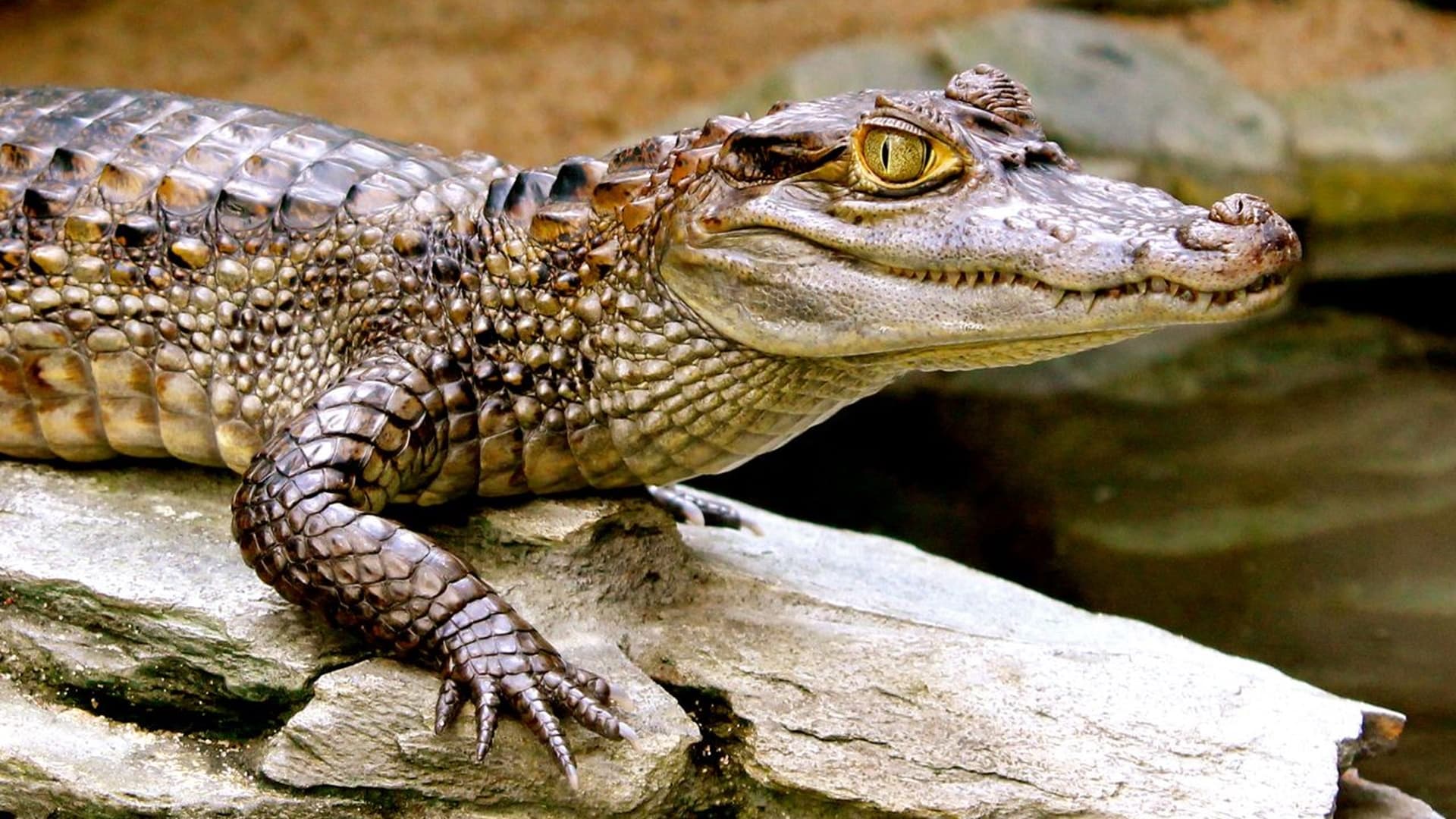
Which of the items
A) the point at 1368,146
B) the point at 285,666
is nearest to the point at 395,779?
the point at 285,666

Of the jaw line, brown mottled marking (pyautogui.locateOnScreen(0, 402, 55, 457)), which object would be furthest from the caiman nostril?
brown mottled marking (pyautogui.locateOnScreen(0, 402, 55, 457))

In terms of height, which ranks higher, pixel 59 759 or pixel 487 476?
pixel 487 476

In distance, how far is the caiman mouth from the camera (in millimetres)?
2965

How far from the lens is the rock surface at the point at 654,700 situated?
3160 mm

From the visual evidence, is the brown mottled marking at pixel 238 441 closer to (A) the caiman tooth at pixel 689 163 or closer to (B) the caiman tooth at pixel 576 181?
(B) the caiman tooth at pixel 576 181

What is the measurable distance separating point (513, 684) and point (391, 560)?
0.38 meters

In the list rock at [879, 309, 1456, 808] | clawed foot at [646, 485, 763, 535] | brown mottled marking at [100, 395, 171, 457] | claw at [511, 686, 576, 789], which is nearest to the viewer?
claw at [511, 686, 576, 789]

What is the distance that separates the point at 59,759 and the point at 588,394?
4.52 feet

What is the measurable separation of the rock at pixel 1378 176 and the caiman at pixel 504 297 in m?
7.38

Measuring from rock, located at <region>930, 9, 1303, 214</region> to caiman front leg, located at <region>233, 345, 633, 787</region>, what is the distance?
673 centimetres

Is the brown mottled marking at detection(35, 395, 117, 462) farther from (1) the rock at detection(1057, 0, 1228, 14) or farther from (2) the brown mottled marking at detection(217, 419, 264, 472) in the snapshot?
(1) the rock at detection(1057, 0, 1228, 14)

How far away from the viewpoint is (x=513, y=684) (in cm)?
313

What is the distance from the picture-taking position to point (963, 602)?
165 inches

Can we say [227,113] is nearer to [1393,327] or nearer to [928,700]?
[928,700]
